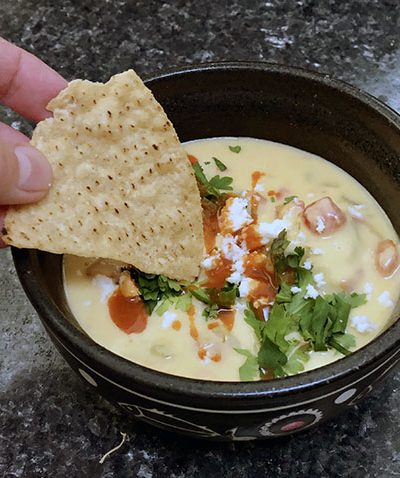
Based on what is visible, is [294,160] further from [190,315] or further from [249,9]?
[249,9]

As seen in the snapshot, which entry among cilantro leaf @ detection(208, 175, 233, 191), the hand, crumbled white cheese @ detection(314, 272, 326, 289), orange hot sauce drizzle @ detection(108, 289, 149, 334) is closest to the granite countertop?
orange hot sauce drizzle @ detection(108, 289, 149, 334)

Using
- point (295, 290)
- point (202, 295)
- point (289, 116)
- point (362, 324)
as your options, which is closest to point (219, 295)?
point (202, 295)

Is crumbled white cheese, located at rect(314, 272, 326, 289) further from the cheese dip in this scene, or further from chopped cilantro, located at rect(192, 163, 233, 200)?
chopped cilantro, located at rect(192, 163, 233, 200)

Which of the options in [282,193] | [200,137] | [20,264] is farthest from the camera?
[200,137]

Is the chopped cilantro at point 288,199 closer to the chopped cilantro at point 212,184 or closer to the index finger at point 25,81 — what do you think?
the chopped cilantro at point 212,184

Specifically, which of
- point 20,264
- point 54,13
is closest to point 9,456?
point 20,264

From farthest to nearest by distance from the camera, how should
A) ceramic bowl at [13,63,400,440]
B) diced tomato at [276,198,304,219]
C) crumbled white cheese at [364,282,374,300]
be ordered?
diced tomato at [276,198,304,219]
crumbled white cheese at [364,282,374,300]
ceramic bowl at [13,63,400,440]
